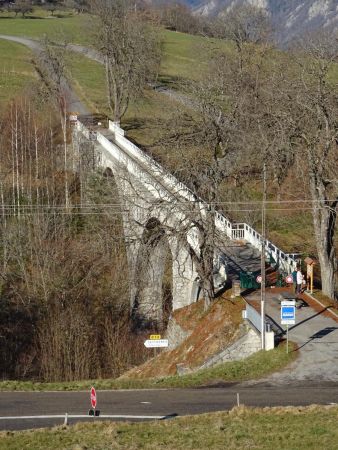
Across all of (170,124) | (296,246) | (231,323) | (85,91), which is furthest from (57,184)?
(231,323)

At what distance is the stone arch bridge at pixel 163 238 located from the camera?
2850 centimetres

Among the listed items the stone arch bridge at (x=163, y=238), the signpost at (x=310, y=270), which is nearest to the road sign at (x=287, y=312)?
the stone arch bridge at (x=163, y=238)

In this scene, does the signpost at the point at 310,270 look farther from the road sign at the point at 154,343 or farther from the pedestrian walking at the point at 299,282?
the road sign at the point at 154,343

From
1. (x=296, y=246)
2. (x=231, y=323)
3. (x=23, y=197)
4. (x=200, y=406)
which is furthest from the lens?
(x=23, y=197)

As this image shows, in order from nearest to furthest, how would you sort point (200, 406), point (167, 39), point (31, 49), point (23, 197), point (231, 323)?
point (200, 406) → point (231, 323) → point (23, 197) → point (31, 49) → point (167, 39)

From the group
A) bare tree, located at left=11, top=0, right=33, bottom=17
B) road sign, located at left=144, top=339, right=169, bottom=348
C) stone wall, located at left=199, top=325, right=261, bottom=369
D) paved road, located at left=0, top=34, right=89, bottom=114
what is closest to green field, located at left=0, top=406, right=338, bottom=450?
road sign, located at left=144, top=339, right=169, bottom=348

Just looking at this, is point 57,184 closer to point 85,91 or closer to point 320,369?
point 85,91

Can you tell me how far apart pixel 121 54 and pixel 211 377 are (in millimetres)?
49975

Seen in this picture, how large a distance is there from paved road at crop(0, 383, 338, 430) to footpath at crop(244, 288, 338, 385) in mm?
627

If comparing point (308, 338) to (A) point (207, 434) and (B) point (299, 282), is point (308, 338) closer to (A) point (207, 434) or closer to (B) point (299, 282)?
(B) point (299, 282)

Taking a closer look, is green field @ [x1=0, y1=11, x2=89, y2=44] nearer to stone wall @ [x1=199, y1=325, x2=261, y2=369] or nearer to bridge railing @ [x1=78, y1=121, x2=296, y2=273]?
bridge railing @ [x1=78, y1=121, x2=296, y2=273]

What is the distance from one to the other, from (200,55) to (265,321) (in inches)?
2640

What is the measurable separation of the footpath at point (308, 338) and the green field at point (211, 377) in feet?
1.39

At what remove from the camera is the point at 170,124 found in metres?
59.6
